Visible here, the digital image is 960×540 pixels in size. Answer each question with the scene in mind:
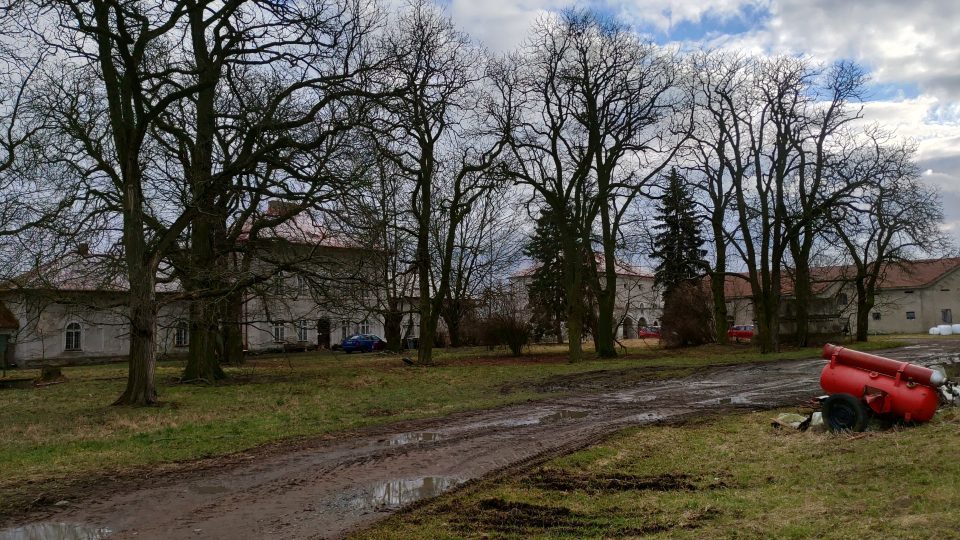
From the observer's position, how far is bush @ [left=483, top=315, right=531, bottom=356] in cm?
3859

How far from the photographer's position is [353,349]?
54.3 meters

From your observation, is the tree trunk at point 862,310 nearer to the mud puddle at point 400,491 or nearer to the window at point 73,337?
the mud puddle at point 400,491

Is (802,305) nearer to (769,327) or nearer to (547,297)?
(769,327)

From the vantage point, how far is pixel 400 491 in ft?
25.9

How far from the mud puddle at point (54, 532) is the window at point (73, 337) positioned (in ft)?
140

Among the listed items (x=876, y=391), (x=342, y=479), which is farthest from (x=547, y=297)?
(x=342, y=479)

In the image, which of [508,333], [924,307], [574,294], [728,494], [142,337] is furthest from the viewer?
[924,307]

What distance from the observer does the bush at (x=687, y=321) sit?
4347cm

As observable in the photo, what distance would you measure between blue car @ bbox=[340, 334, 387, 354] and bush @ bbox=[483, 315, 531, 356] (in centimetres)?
1758

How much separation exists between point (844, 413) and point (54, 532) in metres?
9.82

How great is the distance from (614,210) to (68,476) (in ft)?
101

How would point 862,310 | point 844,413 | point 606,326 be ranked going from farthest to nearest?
1. point 862,310
2. point 606,326
3. point 844,413

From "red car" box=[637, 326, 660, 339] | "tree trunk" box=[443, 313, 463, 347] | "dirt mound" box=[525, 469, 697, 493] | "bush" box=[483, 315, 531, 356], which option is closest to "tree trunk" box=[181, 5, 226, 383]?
"dirt mound" box=[525, 469, 697, 493]

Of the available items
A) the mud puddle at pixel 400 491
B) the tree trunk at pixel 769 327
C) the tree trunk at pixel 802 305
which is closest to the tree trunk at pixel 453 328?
the tree trunk at pixel 769 327
